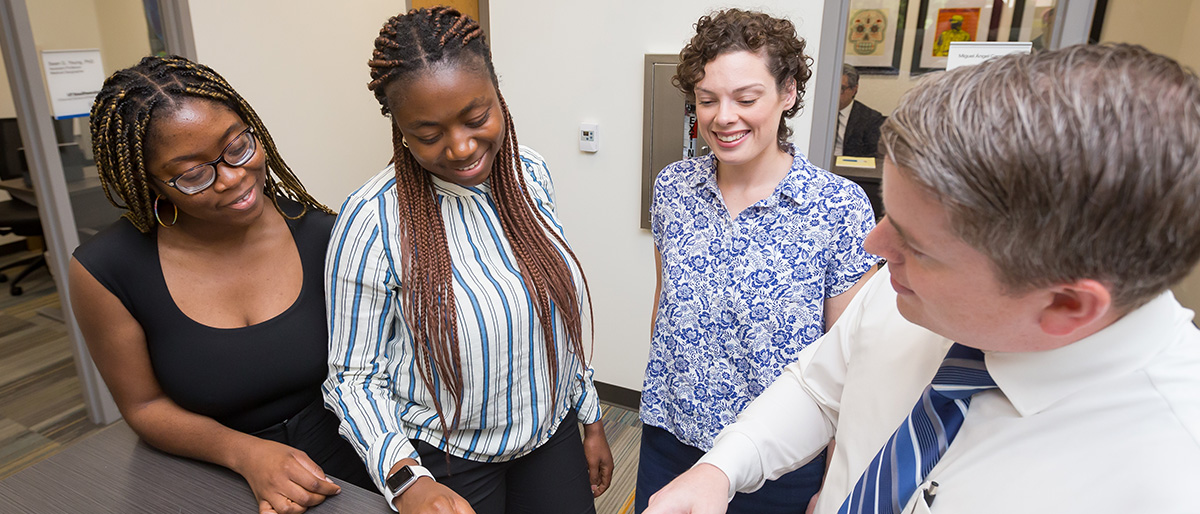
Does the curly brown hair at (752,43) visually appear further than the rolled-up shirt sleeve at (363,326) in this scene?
Yes

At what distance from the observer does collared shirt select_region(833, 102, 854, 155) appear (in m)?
2.17

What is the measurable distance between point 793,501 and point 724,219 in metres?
0.61

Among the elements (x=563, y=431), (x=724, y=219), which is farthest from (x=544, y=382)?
(x=724, y=219)

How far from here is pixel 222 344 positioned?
1086 millimetres

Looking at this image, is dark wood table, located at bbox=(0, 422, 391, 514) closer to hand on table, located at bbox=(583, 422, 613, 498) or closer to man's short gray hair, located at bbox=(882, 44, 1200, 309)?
hand on table, located at bbox=(583, 422, 613, 498)

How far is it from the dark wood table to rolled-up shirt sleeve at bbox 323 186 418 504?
0.29 feet

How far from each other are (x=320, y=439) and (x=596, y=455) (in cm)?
57

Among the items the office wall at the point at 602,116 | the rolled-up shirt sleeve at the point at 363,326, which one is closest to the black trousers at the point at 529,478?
the rolled-up shirt sleeve at the point at 363,326

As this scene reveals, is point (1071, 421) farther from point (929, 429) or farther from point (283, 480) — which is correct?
point (283, 480)

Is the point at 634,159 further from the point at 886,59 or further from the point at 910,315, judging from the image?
the point at 910,315

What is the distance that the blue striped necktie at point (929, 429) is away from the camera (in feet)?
2.25

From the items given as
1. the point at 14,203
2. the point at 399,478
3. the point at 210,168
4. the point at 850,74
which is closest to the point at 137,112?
the point at 210,168

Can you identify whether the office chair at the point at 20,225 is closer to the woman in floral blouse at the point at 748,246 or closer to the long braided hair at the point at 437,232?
the long braided hair at the point at 437,232

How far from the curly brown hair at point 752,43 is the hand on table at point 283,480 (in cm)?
103
